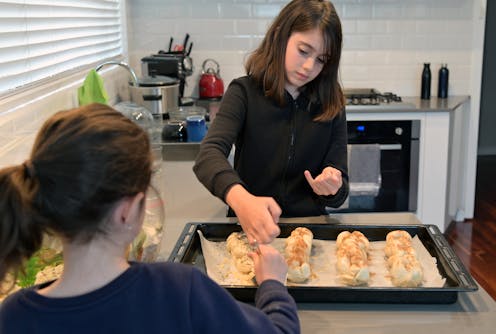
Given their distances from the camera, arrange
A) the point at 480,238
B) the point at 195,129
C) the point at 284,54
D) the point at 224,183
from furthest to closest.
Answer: the point at 480,238, the point at 195,129, the point at 284,54, the point at 224,183

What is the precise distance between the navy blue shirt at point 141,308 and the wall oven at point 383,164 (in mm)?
2620

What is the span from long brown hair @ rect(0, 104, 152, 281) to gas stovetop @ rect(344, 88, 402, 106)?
2801 mm

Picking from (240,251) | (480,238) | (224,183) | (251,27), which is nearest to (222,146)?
(224,183)

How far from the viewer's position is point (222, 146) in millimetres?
1659

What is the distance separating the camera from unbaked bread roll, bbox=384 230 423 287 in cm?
127

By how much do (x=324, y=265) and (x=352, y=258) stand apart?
0.09m

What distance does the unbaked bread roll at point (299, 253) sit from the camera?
131 centimetres

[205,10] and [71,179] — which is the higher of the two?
[205,10]

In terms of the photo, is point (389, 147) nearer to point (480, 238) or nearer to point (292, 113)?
point (480, 238)

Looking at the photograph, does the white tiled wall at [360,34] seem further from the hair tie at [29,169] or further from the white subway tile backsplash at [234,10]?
the hair tie at [29,169]

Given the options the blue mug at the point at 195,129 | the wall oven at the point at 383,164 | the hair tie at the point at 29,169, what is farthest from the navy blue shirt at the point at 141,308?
the wall oven at the point at 383,164

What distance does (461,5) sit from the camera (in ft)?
12.8

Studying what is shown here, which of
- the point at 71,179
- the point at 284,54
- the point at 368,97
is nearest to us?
the point at 71,179

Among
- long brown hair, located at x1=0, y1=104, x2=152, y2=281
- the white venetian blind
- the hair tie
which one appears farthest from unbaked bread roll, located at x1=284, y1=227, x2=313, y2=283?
the white venetian blind
